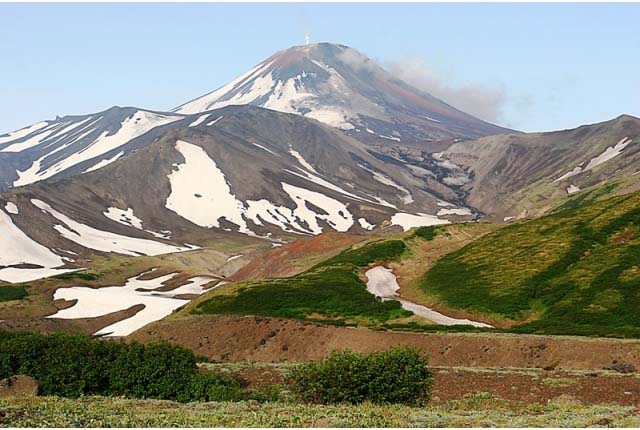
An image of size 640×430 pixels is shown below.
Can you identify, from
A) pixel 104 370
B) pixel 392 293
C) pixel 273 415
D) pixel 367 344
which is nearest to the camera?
pixel 273 415

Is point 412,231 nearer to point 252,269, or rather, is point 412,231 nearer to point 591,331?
point 252,269

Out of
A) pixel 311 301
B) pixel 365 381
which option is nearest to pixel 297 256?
pixel 311 301

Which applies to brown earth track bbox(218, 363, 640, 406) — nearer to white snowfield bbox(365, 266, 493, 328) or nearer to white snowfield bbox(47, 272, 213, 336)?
white snowfield bbox(365, 266, 493, 328)

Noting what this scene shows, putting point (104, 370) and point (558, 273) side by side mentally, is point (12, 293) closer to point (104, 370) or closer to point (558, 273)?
point (558, 273)

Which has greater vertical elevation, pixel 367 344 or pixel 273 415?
pixel 273 415

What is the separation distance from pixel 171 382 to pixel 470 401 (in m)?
13.8

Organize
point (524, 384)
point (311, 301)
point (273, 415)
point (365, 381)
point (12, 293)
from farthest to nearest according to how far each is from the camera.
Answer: point (12, 293) → point (311, 301) → point (524, 384) → point (365, 381) → point (273, 415)

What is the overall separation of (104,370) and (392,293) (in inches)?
2548

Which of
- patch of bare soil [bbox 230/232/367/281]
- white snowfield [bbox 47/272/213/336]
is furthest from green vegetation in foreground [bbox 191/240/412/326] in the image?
patch of bare soil [bbox 230/232/367/281]

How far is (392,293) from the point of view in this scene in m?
97.6

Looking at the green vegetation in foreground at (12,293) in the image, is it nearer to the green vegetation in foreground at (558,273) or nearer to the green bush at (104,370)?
the green vegetation in foreground at (558,273)

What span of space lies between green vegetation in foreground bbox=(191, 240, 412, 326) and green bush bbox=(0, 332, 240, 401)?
41.3 meters

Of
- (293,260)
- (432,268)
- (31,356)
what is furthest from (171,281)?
(31,356)

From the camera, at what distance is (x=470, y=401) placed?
34531 millimetres
